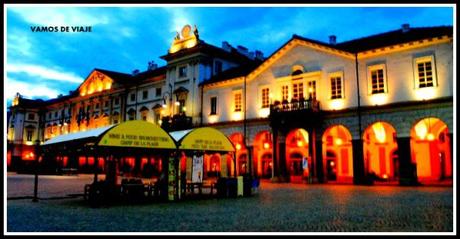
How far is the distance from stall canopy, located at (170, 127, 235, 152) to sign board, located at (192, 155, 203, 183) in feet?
5.16

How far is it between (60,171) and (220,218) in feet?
144

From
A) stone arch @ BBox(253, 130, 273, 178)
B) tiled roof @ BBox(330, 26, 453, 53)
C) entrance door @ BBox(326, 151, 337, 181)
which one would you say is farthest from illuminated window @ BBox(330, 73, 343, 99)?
stone arch @ BBox(253, 130, 273, 178)

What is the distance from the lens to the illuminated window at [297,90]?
104 feet

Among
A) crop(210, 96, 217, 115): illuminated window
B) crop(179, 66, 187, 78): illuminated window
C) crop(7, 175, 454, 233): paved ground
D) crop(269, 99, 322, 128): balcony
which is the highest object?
crop(179, 66, 187, 78): illuminated window

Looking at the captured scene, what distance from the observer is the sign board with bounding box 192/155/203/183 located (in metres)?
19.5

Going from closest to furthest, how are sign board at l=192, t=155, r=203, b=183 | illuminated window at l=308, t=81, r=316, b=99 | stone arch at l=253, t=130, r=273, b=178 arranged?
sign board at l=192, t=155, r=203, b=183 < illuminated window at l=308, t=81, r=316, b=99 < stone arch at l=253, t=130, r=273, b=178

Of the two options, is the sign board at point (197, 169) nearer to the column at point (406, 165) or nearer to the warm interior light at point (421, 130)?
the column at point (406, 165)

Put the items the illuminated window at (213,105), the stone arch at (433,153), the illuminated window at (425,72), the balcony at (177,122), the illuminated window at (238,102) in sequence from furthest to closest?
the balcony at (177,122), the illuminated window at (213,105), the illuminated window at (238,102), the stone arch at (433,153), the illuminated window at (425,72)

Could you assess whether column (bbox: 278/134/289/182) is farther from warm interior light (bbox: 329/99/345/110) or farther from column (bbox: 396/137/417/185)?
column (bbox: 396/137/417/185)

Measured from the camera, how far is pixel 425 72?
25.7m

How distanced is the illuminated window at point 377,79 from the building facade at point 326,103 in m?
0.07

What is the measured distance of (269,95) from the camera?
111 feet

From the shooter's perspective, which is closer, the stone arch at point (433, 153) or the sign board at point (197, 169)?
the sign board at point (197, 169)

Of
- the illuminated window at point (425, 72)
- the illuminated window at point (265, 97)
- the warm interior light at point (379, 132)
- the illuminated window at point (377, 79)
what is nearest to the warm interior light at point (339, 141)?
the warm interior light at point (379, 132)
